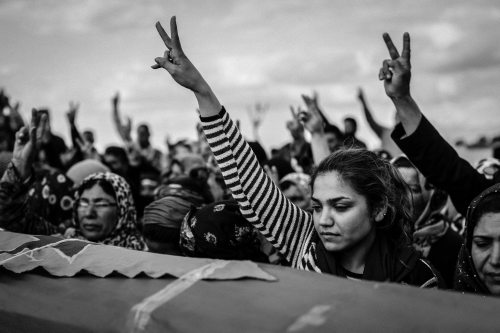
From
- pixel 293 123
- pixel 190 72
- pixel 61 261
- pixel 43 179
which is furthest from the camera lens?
pixel 293 123

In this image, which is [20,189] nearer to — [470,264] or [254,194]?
[254,194]

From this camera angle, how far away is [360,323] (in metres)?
1.28

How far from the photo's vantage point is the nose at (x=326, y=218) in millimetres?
2146

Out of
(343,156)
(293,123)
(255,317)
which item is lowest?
(255,317)

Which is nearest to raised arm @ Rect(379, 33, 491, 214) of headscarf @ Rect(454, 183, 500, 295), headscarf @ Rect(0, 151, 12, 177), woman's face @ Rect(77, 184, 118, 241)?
headscarf @ Rect(454, 183, 500, 295)

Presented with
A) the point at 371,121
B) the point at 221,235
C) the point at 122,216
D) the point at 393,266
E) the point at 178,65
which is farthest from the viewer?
the point at 371,121

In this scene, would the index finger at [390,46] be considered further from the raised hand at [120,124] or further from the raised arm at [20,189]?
the raised hand at [120,124]

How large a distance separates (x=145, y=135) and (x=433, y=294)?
8656mm

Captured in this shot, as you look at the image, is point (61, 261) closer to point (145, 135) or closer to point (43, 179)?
point (43, 179)

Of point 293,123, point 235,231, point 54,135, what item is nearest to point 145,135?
point 54,135

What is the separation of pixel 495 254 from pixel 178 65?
4.52ft

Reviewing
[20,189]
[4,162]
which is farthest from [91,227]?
[4,162]

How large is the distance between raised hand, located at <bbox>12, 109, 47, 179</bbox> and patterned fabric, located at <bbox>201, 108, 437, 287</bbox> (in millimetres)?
1907

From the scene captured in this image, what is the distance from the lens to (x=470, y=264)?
211cm
